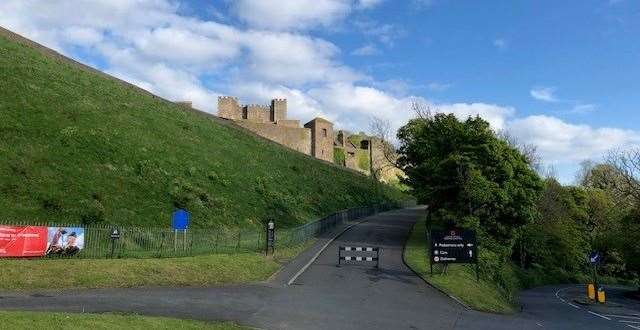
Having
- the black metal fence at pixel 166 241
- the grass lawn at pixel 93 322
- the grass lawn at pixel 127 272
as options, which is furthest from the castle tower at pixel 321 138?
the grass lawn at pixel 93 322

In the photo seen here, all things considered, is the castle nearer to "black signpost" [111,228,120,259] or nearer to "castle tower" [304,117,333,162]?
"castle tower" [304,117,333,162]

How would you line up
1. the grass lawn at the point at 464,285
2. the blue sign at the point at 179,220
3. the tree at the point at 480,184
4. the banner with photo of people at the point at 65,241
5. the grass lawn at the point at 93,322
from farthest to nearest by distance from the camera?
the tree at the point at 480,184, the blue sign at the point at 179,220, the grass lawn at the point at 464,285, the banner with photo of people at the point at 65,241, the grass lawn at the point at 93,322

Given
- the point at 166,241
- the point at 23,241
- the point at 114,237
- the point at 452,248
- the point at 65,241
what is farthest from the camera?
the point at 452,248

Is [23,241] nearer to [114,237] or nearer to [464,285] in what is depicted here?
[114,237]

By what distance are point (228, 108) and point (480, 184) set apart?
6088 cm

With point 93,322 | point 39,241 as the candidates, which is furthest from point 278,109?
point 93,322

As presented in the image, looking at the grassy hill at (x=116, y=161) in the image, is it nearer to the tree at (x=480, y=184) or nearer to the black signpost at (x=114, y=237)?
the black signpost at (x=114, y=237)

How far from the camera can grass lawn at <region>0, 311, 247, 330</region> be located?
10.0m

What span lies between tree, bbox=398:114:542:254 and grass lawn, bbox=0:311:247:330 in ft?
69.1

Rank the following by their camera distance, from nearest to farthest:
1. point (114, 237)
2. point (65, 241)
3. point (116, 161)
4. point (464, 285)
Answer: point (65, 241), point (114, 237), point (464, 285), point (116, 161)

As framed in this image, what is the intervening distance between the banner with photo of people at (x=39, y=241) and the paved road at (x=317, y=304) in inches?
139

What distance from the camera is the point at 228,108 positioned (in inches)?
3369

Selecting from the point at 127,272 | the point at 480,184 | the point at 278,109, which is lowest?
the point at 127,272

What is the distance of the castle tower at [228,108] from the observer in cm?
8475
